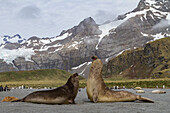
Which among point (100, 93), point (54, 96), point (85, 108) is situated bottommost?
point (85, 108)

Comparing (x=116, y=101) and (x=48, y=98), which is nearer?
(x=48, y=98)

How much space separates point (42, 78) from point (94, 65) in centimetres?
18203

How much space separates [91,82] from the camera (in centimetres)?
1856

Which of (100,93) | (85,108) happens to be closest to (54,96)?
(85,108)

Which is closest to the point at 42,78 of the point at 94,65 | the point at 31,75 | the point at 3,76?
the point at 31,75

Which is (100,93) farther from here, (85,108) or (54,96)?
(85,108)

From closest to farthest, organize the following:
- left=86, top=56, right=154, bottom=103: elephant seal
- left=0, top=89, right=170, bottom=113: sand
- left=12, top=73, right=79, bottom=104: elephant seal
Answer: left=0, top=89, right=170, bottom=113: sand
left=12, top=73, right=79, bottom=104: elephant seal
left=86, top=56, right=154, bottom=103: elephant seal

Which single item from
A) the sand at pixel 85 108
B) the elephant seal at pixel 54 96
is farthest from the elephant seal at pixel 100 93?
the sand at pixel 85 108

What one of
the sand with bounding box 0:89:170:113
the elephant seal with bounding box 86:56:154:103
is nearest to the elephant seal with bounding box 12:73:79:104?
the sand with bounding box 0:89:170:113

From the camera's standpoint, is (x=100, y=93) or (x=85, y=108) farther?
(x=100, y=93)

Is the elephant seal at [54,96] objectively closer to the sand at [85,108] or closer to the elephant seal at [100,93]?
the sand at [85,108]

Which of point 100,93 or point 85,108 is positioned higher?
point 100,93

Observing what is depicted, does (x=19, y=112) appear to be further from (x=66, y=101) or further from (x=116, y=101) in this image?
(x=116, y=101)

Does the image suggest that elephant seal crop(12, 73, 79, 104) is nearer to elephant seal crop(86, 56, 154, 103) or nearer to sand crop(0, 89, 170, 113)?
sand crop(0, 89, 170, 113)
